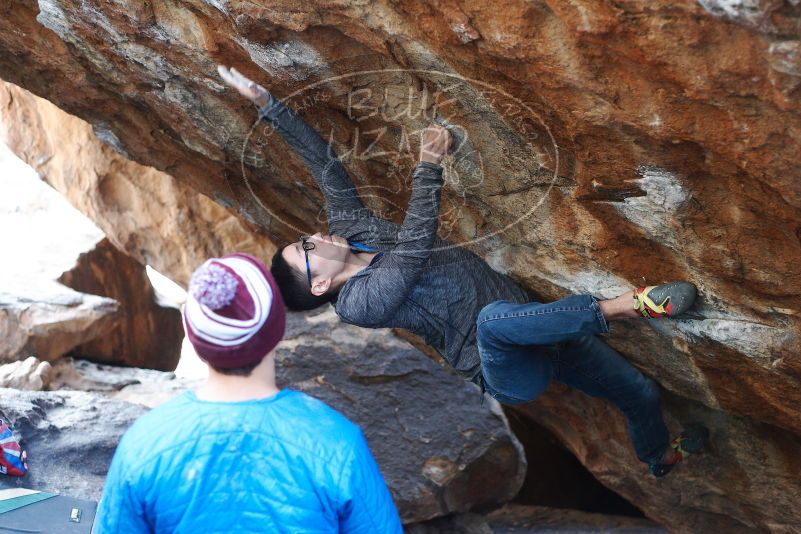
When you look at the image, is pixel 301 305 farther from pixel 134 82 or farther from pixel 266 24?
pixel 134 82

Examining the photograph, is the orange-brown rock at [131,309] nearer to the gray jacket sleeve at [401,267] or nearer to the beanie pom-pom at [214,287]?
the gray jacket sleeve at [401,267]

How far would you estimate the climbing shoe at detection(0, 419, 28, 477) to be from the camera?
3.61m

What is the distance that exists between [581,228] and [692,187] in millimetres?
533

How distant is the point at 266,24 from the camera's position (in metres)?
2.69

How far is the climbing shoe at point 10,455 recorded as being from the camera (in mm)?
3611

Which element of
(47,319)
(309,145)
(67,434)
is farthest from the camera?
(47,319)

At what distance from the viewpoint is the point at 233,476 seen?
181cm

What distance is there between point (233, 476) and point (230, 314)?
35 centimetres

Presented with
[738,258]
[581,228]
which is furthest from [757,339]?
[581,228]

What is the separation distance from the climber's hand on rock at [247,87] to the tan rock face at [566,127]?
0.20 ft

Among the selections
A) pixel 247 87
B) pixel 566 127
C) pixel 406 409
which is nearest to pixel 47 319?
pixel 406 409

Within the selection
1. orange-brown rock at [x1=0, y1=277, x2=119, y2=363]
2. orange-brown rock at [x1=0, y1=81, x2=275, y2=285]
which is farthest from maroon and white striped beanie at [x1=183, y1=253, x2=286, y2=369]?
orange-brown rock at [x1=0, y1=81, x2=275, y2=285]

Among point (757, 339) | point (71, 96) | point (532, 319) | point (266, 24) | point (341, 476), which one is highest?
point (266, 24)

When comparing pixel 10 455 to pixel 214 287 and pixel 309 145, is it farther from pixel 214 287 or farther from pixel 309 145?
pixel 214 287
